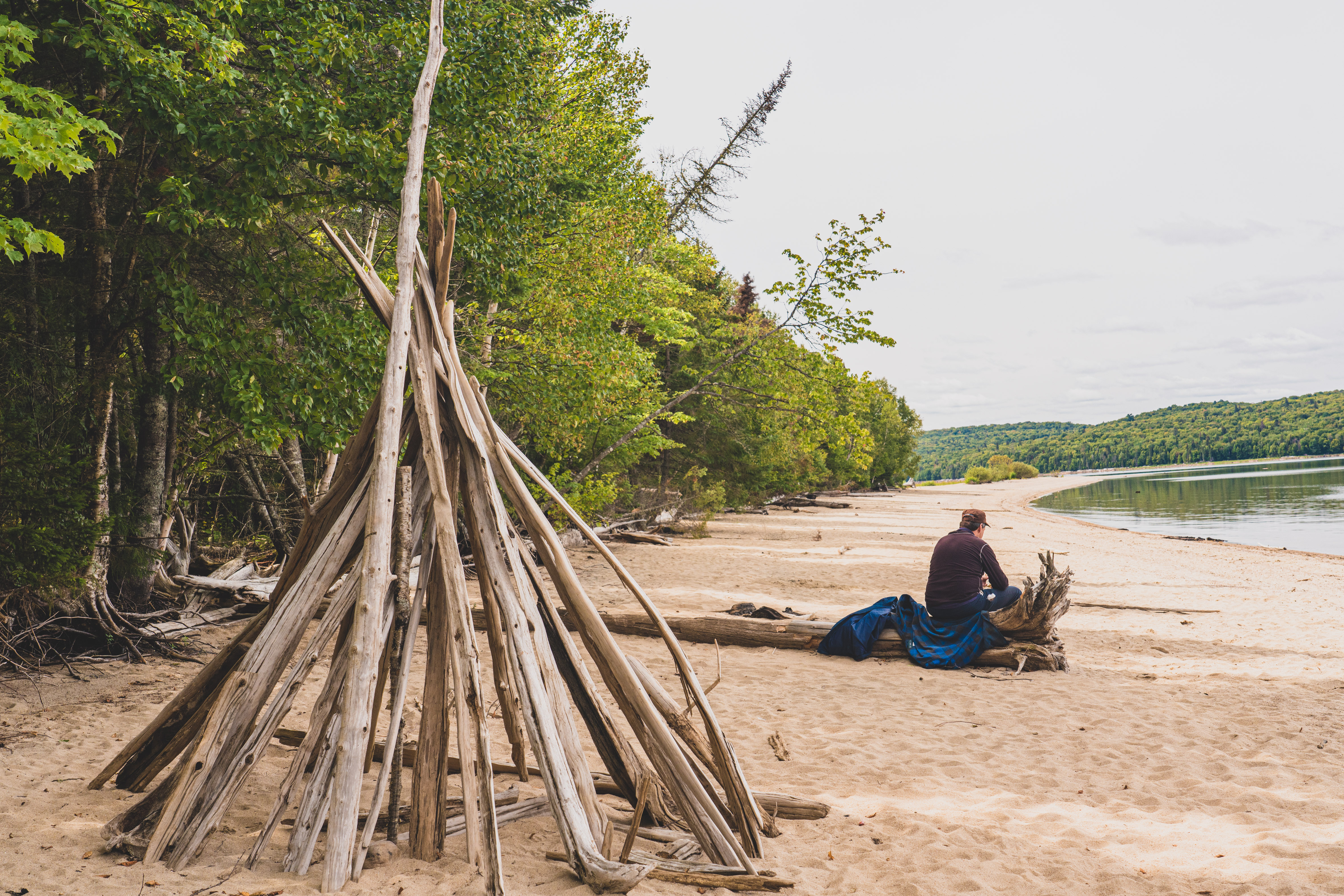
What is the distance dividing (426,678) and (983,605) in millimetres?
6239

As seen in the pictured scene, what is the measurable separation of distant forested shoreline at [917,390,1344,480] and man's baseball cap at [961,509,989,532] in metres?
117

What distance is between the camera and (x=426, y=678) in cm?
363

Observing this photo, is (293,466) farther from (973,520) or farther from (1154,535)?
(1154,535)

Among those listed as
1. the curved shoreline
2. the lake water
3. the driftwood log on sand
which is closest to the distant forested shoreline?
the lake water

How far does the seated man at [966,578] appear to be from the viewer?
781 centimetres

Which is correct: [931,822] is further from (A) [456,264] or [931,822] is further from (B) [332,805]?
(A) [456,264]

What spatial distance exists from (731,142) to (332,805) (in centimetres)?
→ 2168

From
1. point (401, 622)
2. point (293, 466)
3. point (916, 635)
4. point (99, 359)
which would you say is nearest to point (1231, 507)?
point (916, 635)

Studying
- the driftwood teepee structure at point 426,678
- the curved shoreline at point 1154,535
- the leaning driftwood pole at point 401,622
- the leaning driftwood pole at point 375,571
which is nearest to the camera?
the leaning driftwood pole at point 375,571

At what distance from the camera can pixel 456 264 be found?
11.6m

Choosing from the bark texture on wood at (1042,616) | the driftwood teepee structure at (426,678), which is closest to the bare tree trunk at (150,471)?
the driftwood teepee structure at (426,678)

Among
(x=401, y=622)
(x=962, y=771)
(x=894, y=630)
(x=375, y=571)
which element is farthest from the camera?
(x=894, y=630)

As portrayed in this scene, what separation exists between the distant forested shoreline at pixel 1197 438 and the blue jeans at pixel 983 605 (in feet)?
A: 383

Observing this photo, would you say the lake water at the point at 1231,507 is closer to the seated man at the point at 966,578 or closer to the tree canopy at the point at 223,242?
the seated man at the point at 966,578
